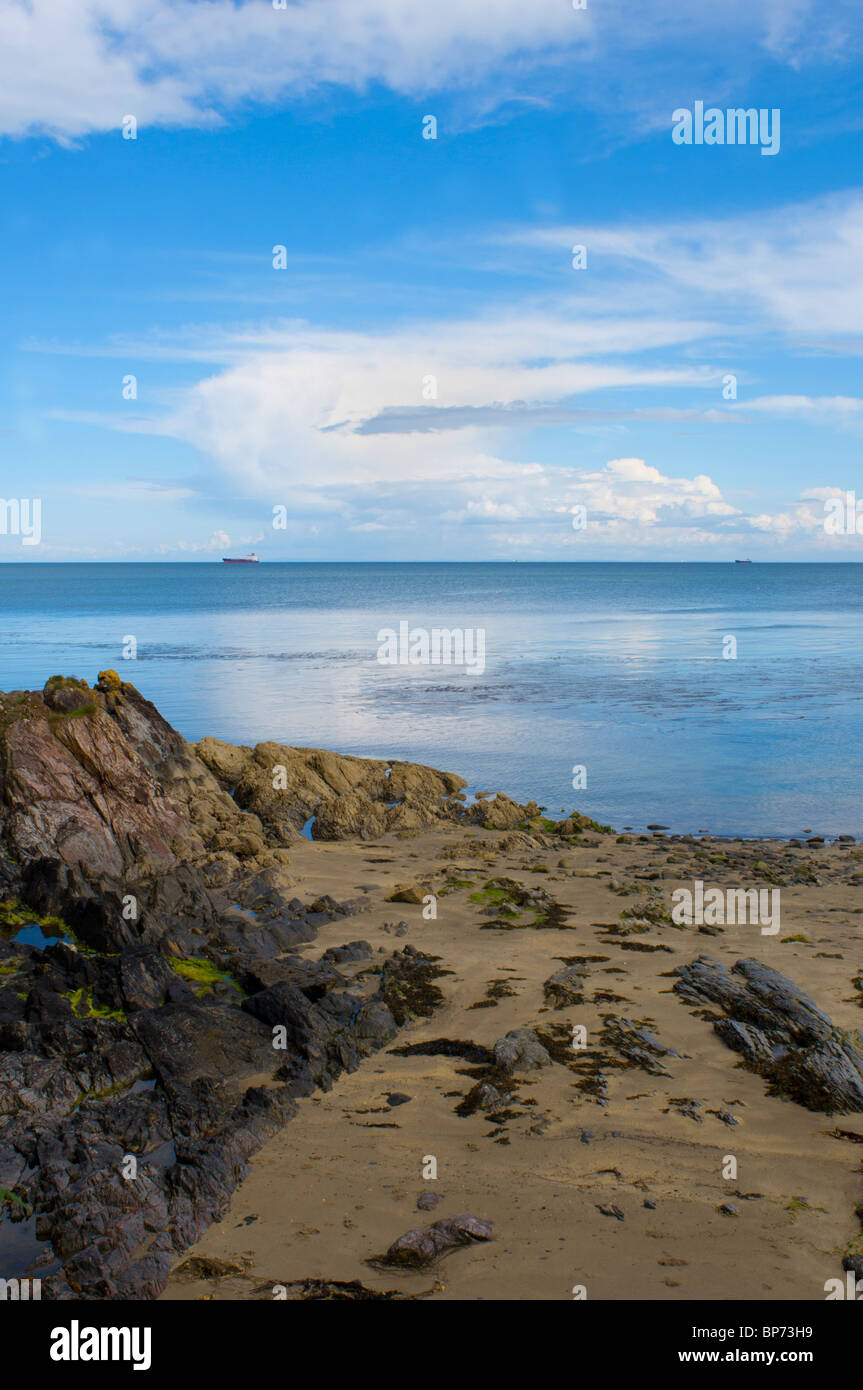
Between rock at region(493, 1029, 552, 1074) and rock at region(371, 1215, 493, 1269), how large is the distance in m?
2.54

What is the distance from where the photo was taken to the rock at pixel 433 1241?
716 cm

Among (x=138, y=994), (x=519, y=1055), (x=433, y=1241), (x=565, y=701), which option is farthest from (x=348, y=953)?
(x=565, y=701)

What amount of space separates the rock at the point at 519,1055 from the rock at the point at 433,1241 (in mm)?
2538

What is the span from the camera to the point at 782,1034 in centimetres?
1070

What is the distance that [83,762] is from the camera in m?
17.8

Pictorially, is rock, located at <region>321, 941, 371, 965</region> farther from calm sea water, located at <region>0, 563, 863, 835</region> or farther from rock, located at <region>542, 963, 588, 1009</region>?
calm sea water, located at <region>0, 563, 863, 835</region>

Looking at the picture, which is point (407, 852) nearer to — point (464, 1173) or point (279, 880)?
point (279, 880)

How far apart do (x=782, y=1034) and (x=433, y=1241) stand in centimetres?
516

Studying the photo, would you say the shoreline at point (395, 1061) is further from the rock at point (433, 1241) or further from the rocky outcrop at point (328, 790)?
the rocky outcrop at point (328, 790)

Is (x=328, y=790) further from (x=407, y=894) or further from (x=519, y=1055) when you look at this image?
(x=519, y=1055)

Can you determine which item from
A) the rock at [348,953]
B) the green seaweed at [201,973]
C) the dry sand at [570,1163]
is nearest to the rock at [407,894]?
the dry sand at [570,1163]

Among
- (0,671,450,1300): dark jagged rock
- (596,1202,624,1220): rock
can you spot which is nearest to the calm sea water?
(0,671,450,1300): dark jagged rock

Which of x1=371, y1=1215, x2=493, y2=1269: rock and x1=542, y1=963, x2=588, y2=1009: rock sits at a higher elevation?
x1=542, y1=963, x2=588, y2=1009: rock

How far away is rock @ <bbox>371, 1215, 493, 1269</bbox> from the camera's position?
7.16 meters
